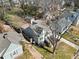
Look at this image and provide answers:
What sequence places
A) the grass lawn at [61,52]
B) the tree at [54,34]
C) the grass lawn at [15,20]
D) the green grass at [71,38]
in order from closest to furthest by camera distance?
1. the grass lawn at [61,52]
2. the tree at [54,34]
3. the green grass at [71,38]
4. the grass lawn at [15,20]

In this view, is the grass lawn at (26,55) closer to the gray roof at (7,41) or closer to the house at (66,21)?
the gray roof at (7,41)

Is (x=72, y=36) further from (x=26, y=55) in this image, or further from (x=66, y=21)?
(x=26, y=55)

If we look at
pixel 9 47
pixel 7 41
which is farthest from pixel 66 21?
pixel 9 47

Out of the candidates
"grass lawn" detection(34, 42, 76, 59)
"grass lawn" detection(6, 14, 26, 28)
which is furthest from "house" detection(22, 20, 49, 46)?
"grass lawn" detection(6, 14, 26, 28)

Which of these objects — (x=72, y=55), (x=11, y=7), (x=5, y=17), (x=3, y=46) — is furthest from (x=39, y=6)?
(x=3, y=46)

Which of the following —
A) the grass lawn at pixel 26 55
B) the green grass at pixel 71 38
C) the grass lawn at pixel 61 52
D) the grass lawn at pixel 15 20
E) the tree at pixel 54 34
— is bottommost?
the grass lawn at pixel 61 52

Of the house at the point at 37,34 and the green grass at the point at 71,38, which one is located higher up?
the house at the point at 37,34

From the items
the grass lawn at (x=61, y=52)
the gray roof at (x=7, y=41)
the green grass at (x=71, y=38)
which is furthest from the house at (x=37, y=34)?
the green grass at (x=71, y=38)
